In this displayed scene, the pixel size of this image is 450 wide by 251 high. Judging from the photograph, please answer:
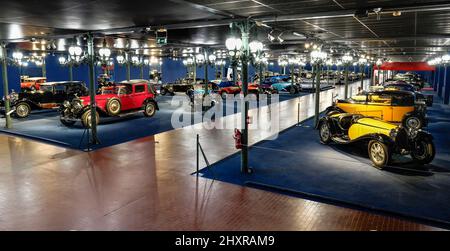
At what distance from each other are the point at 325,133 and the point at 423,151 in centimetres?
345

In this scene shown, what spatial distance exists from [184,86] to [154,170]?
2299 cm

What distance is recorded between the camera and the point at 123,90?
62.1 ft

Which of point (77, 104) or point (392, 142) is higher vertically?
point (77, 104)

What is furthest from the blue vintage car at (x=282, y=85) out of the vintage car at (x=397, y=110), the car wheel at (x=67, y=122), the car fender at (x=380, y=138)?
the car fender at (x=380, y=138)

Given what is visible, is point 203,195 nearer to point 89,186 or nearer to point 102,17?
point 89,186

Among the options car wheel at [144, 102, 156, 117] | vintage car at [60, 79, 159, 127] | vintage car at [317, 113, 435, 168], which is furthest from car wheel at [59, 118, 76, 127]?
vintage car at [317, 113, 435, 168]

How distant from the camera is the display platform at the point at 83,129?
536 inches

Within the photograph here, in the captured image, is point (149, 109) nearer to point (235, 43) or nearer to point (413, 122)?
point (235, 43)

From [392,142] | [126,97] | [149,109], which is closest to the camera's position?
[392,142]

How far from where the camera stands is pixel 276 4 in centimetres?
807

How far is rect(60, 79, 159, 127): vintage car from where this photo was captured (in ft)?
54.2

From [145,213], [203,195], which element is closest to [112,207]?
[145,213]

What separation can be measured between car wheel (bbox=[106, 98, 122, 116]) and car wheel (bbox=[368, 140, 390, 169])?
486 inches

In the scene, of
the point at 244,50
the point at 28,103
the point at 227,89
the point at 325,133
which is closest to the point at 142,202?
the point at 244,50
